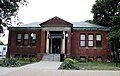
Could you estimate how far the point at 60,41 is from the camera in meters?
35.4

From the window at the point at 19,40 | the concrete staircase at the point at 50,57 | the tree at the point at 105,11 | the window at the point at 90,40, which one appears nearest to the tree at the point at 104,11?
the tree at the point at 105,11

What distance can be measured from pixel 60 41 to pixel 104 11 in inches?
449

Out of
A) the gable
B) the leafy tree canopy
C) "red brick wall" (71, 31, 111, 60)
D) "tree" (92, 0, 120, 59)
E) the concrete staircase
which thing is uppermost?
"tree" (92, 0, 120, 59)

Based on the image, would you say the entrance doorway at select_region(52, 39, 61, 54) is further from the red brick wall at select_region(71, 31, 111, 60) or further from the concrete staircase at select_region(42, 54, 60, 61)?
the concrete staircase at select_region(42, 54, 60, 61)

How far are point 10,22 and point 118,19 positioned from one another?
46.9 ft

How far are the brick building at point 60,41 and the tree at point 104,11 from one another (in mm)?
5915

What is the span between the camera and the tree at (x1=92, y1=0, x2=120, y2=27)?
1492 inches

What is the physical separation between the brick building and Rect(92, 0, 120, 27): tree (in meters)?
5.91

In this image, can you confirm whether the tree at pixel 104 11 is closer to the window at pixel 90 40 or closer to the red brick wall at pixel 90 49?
the red brick wall at pixel 90 49

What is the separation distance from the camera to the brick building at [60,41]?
33000mm

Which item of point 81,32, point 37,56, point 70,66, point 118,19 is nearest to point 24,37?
point 37,56

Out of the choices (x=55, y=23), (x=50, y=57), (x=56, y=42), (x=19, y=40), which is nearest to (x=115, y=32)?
(x=55, y=23)

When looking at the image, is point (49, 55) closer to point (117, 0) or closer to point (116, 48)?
point (116, 48)

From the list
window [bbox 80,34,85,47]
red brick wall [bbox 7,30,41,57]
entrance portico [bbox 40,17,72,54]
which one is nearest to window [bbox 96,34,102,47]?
window [bbox 80,34,85,47]
